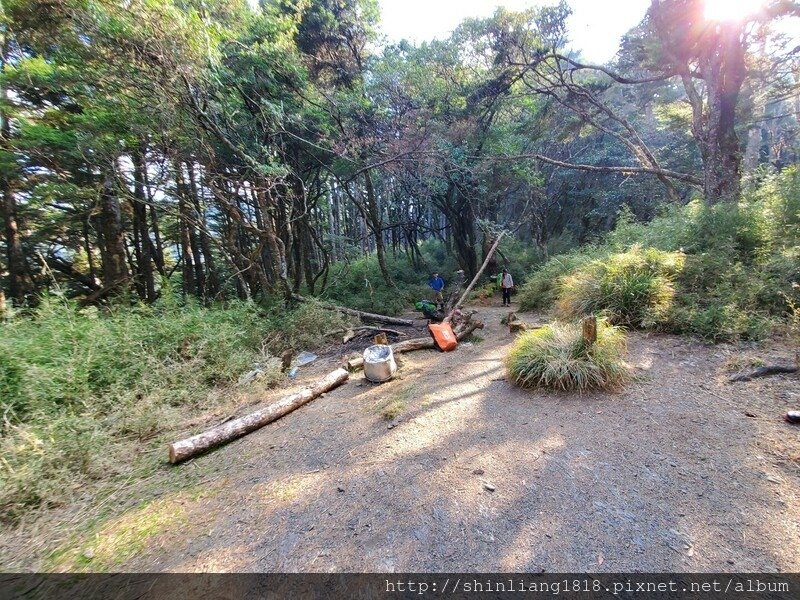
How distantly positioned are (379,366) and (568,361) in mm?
2671

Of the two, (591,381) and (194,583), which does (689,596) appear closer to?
(591,381)

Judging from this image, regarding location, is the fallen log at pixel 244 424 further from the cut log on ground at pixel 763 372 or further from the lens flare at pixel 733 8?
the lens flare at pixel 733 8

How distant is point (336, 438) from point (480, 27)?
12437mm

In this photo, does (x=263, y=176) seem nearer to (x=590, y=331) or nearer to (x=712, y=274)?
(x=590, y=331)

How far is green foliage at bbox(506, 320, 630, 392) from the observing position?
13.3 ft

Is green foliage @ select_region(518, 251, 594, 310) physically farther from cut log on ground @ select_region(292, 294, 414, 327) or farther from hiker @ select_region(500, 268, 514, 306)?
cut log on ground @ select_region(292, 294, 414, 327)

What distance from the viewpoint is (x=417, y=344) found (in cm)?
713

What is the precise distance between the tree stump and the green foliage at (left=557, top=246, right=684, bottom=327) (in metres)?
1.76

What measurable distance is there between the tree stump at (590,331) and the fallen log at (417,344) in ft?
10.9

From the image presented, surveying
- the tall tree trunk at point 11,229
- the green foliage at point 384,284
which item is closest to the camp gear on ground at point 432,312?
the green foliage at point 384,284

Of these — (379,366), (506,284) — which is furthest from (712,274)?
(379,366)

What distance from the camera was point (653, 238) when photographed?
768cm

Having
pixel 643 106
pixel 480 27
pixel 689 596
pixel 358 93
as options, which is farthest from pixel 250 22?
pixel 643 106

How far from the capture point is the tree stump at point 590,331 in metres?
4.25
